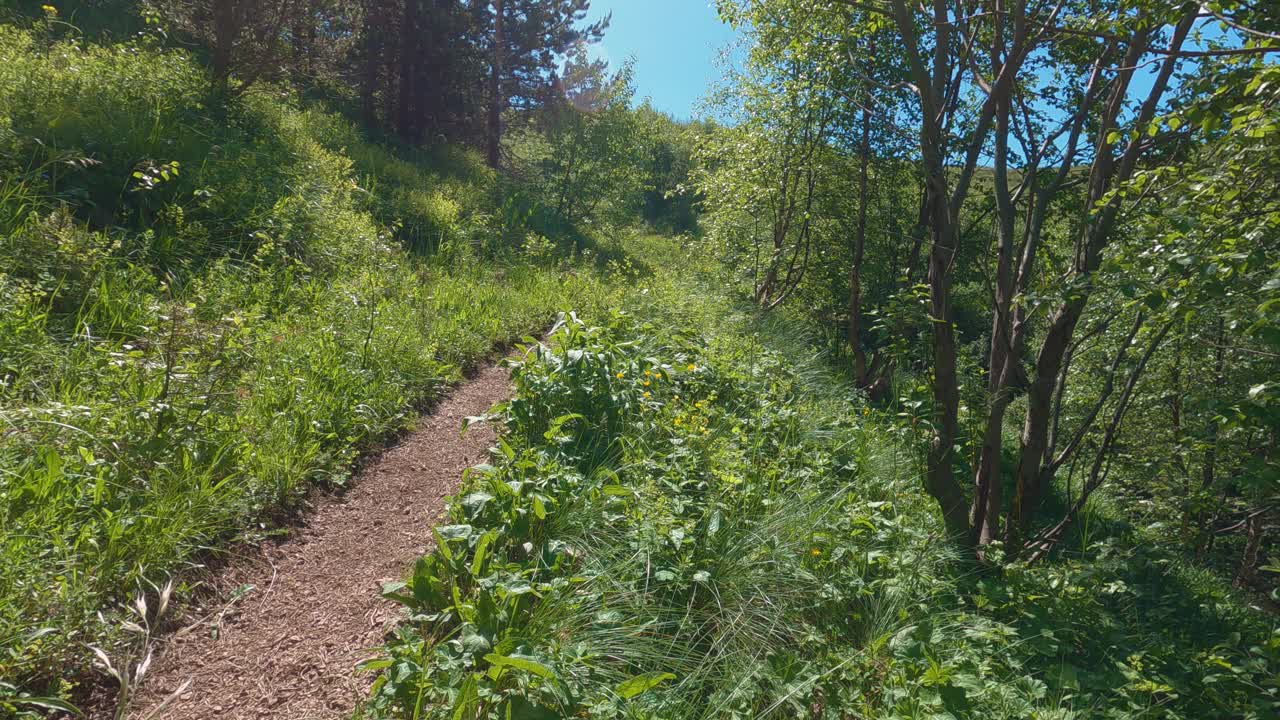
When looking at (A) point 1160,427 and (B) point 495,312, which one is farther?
(A) point 1160,427

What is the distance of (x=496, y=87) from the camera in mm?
18391

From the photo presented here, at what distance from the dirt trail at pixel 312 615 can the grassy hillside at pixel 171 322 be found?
0.25 metres

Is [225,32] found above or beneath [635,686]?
above

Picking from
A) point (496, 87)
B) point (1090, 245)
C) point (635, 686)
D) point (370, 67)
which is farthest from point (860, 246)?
point (496, 87)

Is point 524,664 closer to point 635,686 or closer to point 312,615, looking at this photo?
point 635,686

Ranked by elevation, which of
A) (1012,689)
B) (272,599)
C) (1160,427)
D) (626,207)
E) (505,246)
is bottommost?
(272,599)

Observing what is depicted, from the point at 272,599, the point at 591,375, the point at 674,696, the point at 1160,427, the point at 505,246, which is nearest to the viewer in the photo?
the point at 674,696

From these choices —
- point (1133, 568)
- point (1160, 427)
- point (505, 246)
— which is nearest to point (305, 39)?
point (505, 246)

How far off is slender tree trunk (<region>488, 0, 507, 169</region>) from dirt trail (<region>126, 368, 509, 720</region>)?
51.7 ft

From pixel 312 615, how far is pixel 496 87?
1820 cm

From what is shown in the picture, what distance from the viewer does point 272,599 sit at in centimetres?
294

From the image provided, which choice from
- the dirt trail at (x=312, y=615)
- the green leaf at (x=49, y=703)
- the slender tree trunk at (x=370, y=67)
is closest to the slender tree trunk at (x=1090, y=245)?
the dirt trail at (x=312, y=615)

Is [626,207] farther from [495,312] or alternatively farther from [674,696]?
[674,696]

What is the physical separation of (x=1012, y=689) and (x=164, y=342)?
4478mm
